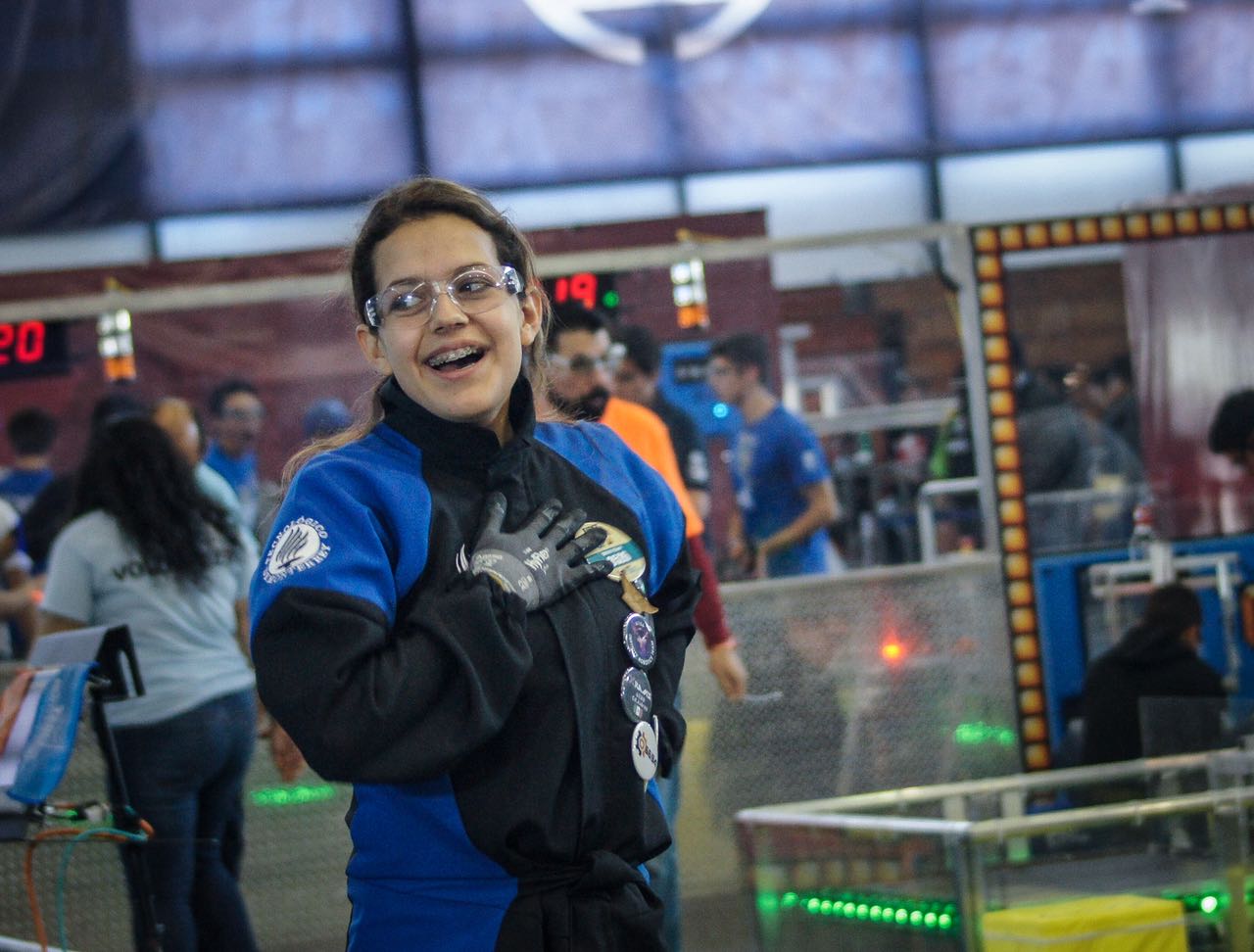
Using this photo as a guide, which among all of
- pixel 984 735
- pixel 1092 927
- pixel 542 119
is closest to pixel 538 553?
pixel 1092 927

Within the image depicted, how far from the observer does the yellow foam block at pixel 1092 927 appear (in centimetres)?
336

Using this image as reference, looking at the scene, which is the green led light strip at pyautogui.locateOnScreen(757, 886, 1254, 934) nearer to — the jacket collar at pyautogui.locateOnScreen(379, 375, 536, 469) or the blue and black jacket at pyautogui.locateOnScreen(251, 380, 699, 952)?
the blue and black jacket at pyautogui.locateOnScreen(251, 380, 699, 952)

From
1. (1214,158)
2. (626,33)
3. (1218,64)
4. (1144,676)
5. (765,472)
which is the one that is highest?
(626,33)

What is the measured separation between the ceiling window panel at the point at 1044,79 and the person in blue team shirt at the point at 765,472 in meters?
2.97

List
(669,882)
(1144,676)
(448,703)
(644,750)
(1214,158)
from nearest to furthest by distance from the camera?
(448,703), (644,750), (669,882), (1144,676), (1214,158)

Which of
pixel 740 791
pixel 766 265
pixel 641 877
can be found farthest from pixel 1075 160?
pixel 641 877

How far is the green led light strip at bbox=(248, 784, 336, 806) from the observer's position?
519 cm

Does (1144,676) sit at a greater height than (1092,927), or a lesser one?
greater

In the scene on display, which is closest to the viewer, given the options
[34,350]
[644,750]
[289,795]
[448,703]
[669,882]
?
[448,703]

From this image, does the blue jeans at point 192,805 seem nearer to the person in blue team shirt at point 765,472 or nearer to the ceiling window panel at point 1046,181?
the person in blue team shirt at point 765,472

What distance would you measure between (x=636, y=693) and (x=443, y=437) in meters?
0.36

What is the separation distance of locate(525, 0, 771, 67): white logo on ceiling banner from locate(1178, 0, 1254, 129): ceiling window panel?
1.92 metres

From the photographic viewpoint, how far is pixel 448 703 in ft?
5.66

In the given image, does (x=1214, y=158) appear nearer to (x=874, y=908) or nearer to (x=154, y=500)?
(x=874, y=908)
